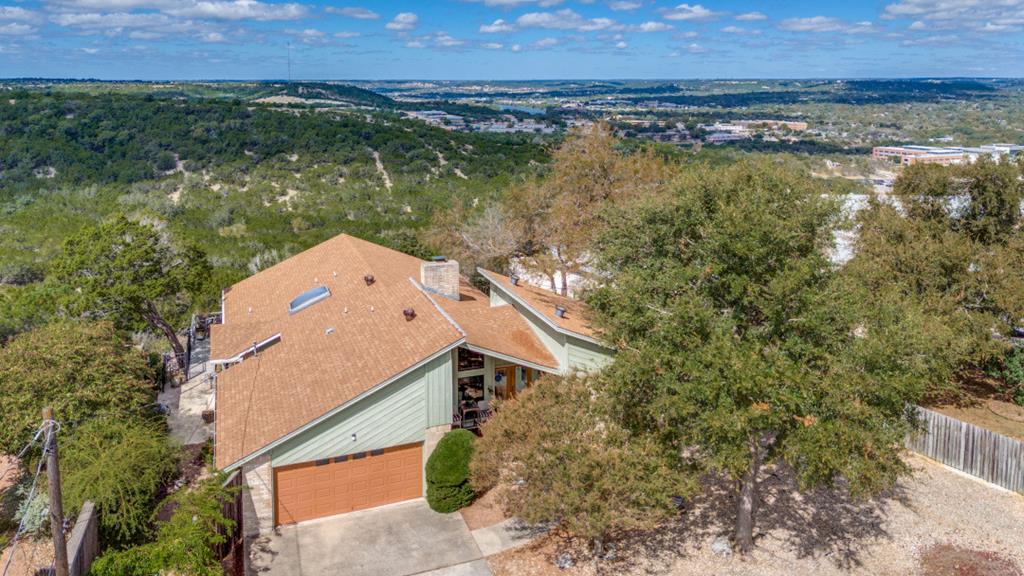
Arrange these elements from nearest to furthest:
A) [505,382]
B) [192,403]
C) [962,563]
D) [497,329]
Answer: [962,563] → [497,329] → [505,382] → [192,403]

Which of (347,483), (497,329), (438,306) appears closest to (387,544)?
(347,483)

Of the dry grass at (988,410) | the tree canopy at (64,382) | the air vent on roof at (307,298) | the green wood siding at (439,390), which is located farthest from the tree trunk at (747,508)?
the tree canopy at (64,382)

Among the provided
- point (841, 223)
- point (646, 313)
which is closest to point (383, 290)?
point (646, 313)

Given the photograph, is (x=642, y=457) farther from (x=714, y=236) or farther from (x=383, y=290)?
(x=383, y=290)

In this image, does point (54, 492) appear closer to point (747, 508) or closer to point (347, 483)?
point (347, 483)

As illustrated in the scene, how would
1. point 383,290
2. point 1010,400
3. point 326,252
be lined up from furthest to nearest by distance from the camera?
point 326,252
point 1010,400
point 383,290

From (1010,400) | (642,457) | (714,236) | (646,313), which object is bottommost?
(1010,400)
